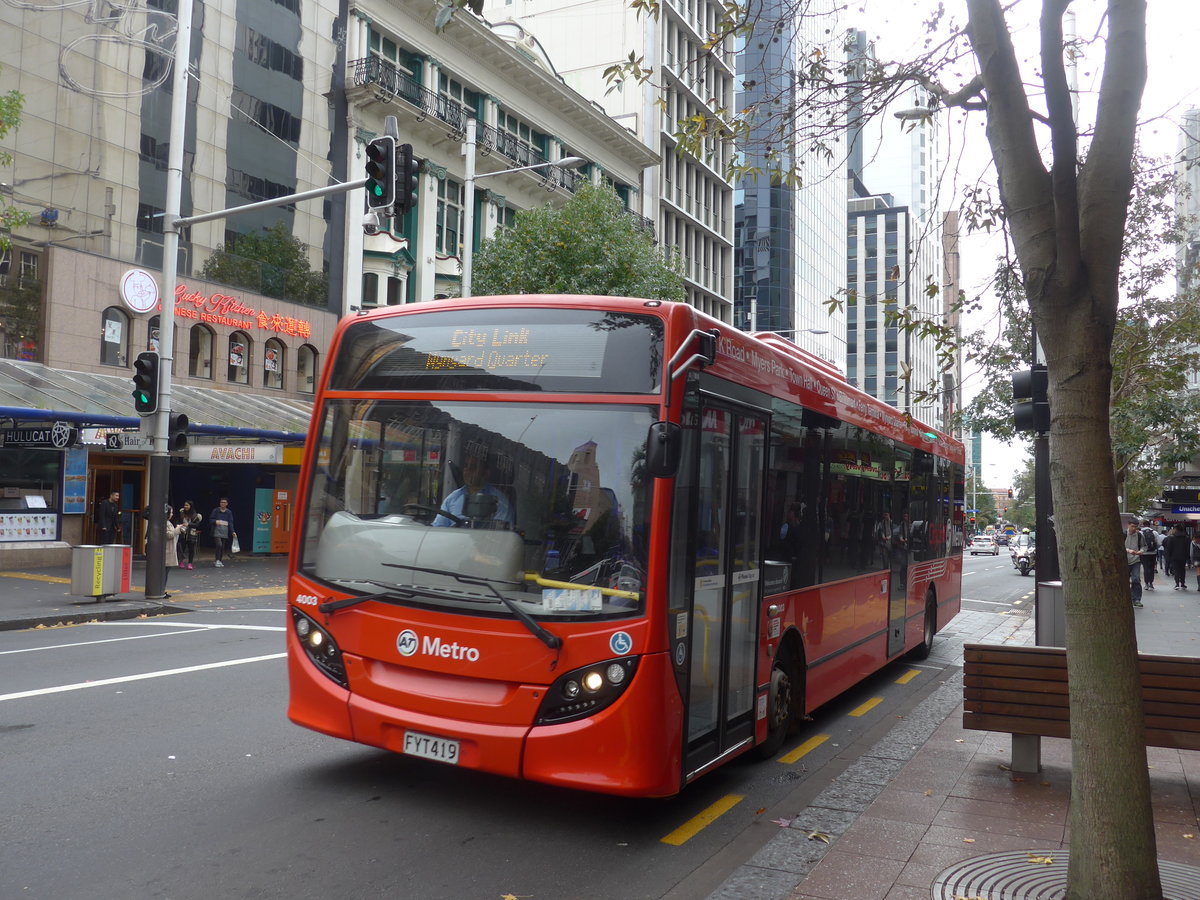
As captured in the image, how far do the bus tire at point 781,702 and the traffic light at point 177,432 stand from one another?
477 inches

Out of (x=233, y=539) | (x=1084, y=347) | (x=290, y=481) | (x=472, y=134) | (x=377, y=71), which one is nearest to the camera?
(x=1084, y=347)

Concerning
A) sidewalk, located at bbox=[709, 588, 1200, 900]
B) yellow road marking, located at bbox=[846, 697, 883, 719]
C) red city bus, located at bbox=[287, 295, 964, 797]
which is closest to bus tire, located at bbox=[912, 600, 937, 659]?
yellow road marking, located at bbox=[846, 697, 883, 719]

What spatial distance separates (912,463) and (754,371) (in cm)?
608

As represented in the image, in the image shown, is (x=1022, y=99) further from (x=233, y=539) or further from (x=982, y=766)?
(x=233, y=539)

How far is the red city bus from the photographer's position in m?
5.33

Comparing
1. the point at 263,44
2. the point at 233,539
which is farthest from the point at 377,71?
the point at 233,539

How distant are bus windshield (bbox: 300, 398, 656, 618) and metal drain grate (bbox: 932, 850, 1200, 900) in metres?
1.96

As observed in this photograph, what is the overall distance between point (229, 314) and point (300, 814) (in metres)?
25.0

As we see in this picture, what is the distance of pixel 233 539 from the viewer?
26.8 metres

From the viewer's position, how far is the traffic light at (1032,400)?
9805 millimetres

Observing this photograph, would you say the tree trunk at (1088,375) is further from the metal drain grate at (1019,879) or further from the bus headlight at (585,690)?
the bus headlight at (585,690)

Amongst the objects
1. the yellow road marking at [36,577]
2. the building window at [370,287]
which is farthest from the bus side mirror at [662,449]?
the building window at [370,287]

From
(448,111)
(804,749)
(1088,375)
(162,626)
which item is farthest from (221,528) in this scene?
(1088,375)

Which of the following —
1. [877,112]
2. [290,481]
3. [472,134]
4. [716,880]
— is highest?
[472,134]
